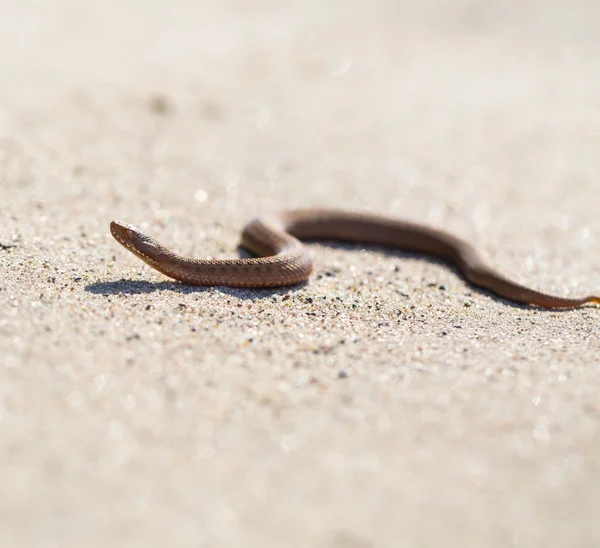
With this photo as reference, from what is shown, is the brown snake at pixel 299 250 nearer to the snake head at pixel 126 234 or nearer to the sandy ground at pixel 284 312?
the snake head at pixel 126 234

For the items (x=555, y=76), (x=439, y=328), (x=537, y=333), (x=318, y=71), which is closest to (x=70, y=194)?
(x=439, y=328)

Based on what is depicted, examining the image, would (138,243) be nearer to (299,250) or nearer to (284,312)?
(284,312)

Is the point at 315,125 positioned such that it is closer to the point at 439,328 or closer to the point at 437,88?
the point at 437,88

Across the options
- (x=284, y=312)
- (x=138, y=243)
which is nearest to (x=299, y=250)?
(x=284, y=312)

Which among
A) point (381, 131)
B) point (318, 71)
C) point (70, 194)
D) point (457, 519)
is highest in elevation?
point (318, 71)

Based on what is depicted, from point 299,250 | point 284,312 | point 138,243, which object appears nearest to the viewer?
point 284,312

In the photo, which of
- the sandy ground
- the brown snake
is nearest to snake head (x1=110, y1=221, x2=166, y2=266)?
the brown snake
